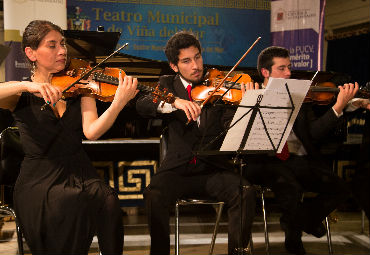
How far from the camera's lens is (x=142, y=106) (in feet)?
7.63

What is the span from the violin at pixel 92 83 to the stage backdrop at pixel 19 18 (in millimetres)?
1888

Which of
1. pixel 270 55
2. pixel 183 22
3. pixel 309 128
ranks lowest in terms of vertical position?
pixel 309 128

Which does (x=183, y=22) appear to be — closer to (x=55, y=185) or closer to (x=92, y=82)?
(x=92, y=82)

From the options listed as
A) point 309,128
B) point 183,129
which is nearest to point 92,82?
point 183,129

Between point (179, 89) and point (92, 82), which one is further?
point (179, 89)

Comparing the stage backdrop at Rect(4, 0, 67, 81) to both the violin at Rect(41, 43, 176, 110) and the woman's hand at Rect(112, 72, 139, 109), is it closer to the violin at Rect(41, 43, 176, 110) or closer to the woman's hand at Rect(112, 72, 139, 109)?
the violin at Rect(41, 43, 176, 110)

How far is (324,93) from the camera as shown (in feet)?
8.89

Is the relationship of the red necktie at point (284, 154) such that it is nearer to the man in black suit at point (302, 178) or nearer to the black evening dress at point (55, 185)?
the man in black suit at point (302, 178)

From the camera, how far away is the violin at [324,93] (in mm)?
2645

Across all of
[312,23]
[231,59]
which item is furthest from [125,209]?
[231,59]

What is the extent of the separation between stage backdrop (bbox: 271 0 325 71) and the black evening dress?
3566mm

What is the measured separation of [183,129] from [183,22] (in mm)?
4574

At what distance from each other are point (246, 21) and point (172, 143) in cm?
491

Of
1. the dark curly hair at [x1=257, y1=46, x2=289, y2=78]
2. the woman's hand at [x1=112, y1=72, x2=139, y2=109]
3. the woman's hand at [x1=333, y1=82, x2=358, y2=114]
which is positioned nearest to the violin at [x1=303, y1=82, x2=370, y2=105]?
the woman's hand at [x1=333, y1=82, x2=358, y2=114]
